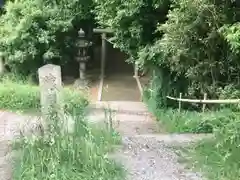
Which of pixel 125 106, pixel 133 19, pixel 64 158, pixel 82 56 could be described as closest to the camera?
pixel 64 158

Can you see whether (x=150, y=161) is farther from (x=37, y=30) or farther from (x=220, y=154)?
(x=37, y=30)

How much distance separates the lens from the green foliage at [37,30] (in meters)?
14.1

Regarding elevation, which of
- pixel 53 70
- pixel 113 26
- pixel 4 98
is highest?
pixel 113 26

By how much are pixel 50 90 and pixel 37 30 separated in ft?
31.9

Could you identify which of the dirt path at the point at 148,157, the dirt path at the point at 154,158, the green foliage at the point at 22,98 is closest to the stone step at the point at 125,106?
the green foliage at the point at 22,98

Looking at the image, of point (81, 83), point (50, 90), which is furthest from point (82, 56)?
point (50, 90)

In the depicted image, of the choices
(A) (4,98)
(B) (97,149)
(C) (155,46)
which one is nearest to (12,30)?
(A) (4,98)

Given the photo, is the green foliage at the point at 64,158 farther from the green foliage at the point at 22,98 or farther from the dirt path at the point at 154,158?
the green foliage at the point at 22,98

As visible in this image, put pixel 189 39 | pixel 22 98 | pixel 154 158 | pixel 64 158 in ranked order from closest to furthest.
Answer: pixel 64 158
pixel 154 158
pixel 189 39
pixel 22 98

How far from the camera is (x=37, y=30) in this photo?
561 inches

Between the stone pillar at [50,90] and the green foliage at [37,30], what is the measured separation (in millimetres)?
9355

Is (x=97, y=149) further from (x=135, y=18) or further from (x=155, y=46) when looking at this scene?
(x=135, y=18)

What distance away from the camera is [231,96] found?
24.8 ft

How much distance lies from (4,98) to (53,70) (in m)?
6.37
